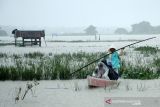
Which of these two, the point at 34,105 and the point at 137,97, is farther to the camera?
the point at 137,97

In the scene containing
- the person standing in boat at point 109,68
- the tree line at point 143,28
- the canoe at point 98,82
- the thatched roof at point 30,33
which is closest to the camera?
the canoe at point 98,82

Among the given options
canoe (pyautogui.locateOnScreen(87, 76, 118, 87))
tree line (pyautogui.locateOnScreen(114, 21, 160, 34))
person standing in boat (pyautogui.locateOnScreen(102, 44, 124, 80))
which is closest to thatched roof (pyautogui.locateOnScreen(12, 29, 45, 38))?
person standing in boat (pyautogui.locateOnScreen(102, 44, 124, 80))

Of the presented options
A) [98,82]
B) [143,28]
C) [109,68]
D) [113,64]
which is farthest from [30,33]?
[143,28]

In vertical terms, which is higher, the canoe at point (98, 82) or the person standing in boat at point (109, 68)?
the person standing in boat at point (109, 68)

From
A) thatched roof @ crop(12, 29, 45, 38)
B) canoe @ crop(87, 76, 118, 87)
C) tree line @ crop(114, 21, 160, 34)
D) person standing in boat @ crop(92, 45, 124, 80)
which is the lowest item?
canoe @ crop(87, 76, 118, 87)

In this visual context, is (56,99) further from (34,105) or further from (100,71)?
(100,71)

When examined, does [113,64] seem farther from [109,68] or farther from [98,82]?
[98,82]

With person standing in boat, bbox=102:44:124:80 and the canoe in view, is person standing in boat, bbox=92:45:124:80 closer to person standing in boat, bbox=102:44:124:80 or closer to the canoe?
person standing in boat, bbox=102:44:124:80

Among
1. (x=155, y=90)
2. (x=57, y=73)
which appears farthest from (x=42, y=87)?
(x=155, y=90)

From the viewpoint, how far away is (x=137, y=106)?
6.42 meters

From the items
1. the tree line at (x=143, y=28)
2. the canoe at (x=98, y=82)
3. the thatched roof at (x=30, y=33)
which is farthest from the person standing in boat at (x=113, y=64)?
the tree line at (x=143, y=28)

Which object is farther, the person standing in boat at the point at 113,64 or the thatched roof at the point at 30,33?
the thatched roof at the point at 30,33

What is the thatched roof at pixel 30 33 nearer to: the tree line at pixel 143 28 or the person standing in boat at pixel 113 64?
the person standing in boat at pixel 113 64

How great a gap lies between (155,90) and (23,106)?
10.3 feet
